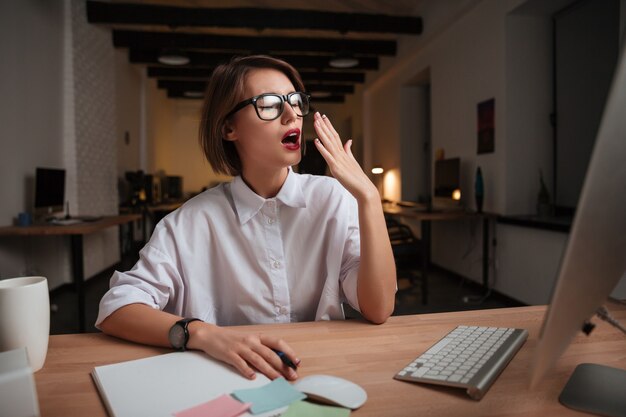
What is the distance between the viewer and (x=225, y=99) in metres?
1.24

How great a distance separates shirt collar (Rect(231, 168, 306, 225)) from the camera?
125cm

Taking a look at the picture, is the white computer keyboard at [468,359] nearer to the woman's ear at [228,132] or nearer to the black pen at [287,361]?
the black pen at [287,361]

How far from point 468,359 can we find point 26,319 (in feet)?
2.50

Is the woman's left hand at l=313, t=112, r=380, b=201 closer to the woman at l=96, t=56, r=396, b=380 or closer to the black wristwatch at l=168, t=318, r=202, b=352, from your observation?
the woman at l=96, t=56, r=396, b=380

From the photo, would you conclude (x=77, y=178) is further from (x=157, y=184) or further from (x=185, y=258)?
(x=185, y=258)

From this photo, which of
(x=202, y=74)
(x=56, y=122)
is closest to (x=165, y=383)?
(x=56, y=122)

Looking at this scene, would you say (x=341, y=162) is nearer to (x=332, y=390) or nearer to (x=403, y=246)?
(x=332, y=390)

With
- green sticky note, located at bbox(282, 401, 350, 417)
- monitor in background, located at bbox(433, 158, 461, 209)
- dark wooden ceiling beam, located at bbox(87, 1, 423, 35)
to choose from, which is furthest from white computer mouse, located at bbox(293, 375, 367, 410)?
dark wooden ceiling beam, located at bbox(87, 1, 423, 35)

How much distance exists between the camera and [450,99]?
17.1 feet

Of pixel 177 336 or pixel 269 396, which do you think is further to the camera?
pixel 177 336

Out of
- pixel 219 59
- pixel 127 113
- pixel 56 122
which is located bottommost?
pixel 56 122

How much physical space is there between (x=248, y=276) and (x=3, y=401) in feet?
2.43

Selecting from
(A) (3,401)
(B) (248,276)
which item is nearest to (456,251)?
(B) (248,276)

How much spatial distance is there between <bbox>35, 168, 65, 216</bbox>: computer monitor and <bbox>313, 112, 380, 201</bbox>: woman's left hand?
3.69m
